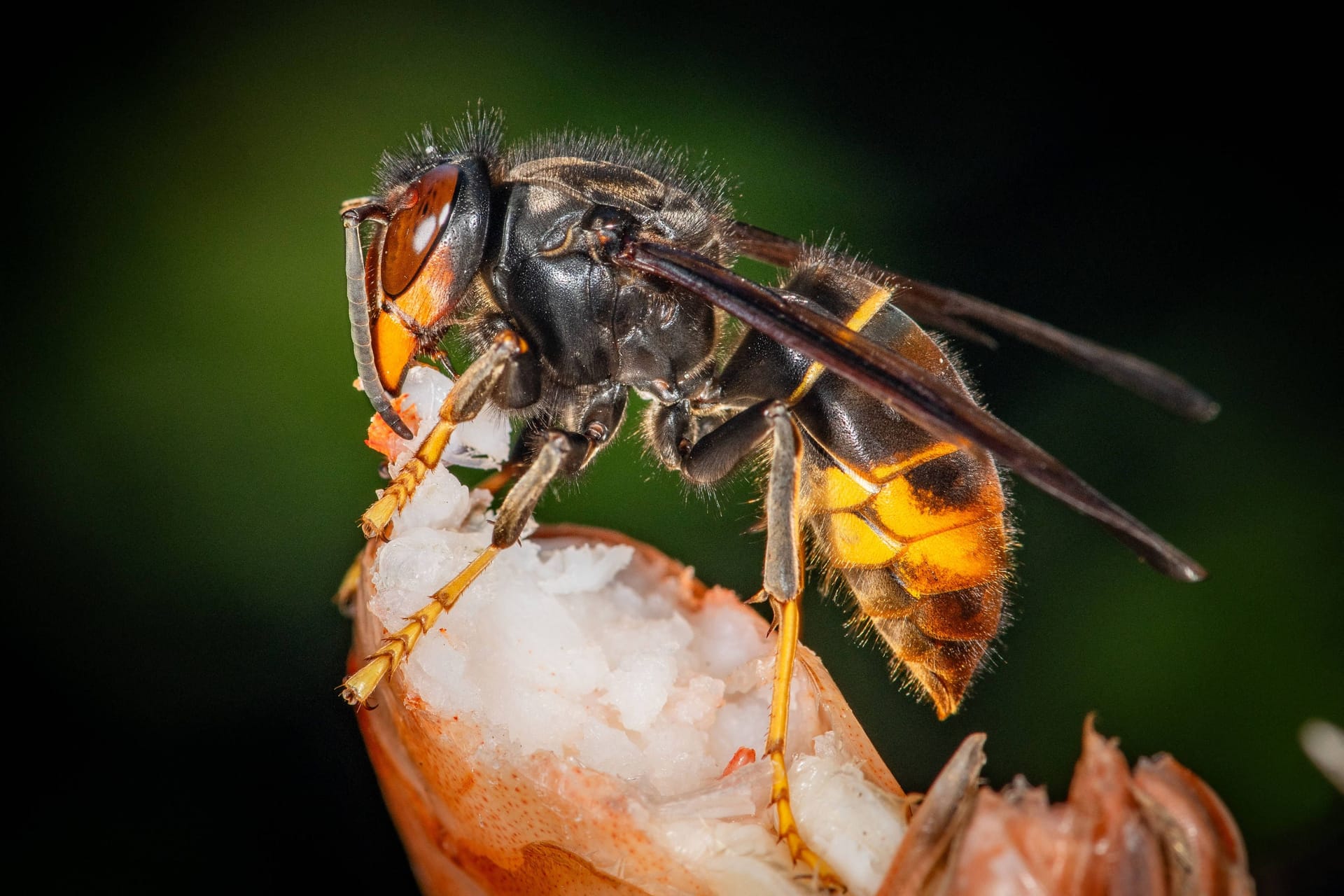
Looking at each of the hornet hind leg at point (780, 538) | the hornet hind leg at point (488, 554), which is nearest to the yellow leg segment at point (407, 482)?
the hornet hind leg at point (488, 554)

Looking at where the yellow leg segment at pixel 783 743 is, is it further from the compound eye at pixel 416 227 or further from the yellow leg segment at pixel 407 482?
the compound eye at pixel 416 227

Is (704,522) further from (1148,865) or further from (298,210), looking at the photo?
(1148,865)

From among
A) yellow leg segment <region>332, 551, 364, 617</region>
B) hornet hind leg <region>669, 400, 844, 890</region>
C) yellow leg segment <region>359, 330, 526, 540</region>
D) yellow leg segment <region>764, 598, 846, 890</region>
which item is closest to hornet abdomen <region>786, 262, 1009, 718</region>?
hornet hind leg <region>669, 400, 844, 890</region>

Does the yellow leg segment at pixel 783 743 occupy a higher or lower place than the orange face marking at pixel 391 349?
lower

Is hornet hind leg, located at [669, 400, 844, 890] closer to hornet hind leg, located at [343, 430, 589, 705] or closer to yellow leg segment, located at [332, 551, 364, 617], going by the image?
hornet hind leg, located at [343, 430, 589, 705]

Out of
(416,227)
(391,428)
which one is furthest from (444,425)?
(416,227)

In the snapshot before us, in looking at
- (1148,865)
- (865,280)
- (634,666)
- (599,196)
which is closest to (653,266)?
(599,196)
